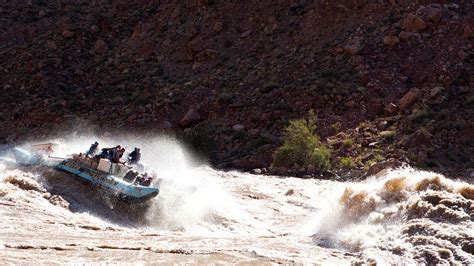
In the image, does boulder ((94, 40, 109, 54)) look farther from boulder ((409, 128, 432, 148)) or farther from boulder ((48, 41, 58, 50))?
boulder ((409, 128, 432, 148))

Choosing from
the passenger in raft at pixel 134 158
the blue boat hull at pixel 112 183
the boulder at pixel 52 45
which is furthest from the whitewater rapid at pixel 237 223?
the boulder at pixel 52 45

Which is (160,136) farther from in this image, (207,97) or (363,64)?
(363,64)

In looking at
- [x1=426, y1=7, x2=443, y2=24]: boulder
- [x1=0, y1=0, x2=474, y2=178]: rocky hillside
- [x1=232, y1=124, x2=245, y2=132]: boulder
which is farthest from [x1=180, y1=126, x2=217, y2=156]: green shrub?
[x1=426, y1=7, x2=443, y2=24]: boulder

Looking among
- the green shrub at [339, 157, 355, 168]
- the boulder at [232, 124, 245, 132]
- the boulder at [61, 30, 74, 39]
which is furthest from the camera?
the boulder at [61, 30, 74, 39]

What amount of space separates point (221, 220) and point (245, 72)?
15.3 meters

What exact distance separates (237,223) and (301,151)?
8.53 metres

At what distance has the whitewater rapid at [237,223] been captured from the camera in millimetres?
11539

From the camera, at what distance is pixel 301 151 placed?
2452 cm

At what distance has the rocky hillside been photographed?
2564cm

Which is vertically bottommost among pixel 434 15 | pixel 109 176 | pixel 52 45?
pixel 109 176

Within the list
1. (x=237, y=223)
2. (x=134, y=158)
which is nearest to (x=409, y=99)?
(x=134, y=158)

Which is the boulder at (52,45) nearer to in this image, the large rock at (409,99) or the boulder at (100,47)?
the boulder at (100,47)

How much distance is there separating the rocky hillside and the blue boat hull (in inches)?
339

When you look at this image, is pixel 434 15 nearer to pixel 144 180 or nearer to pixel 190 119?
pixel 190 119
